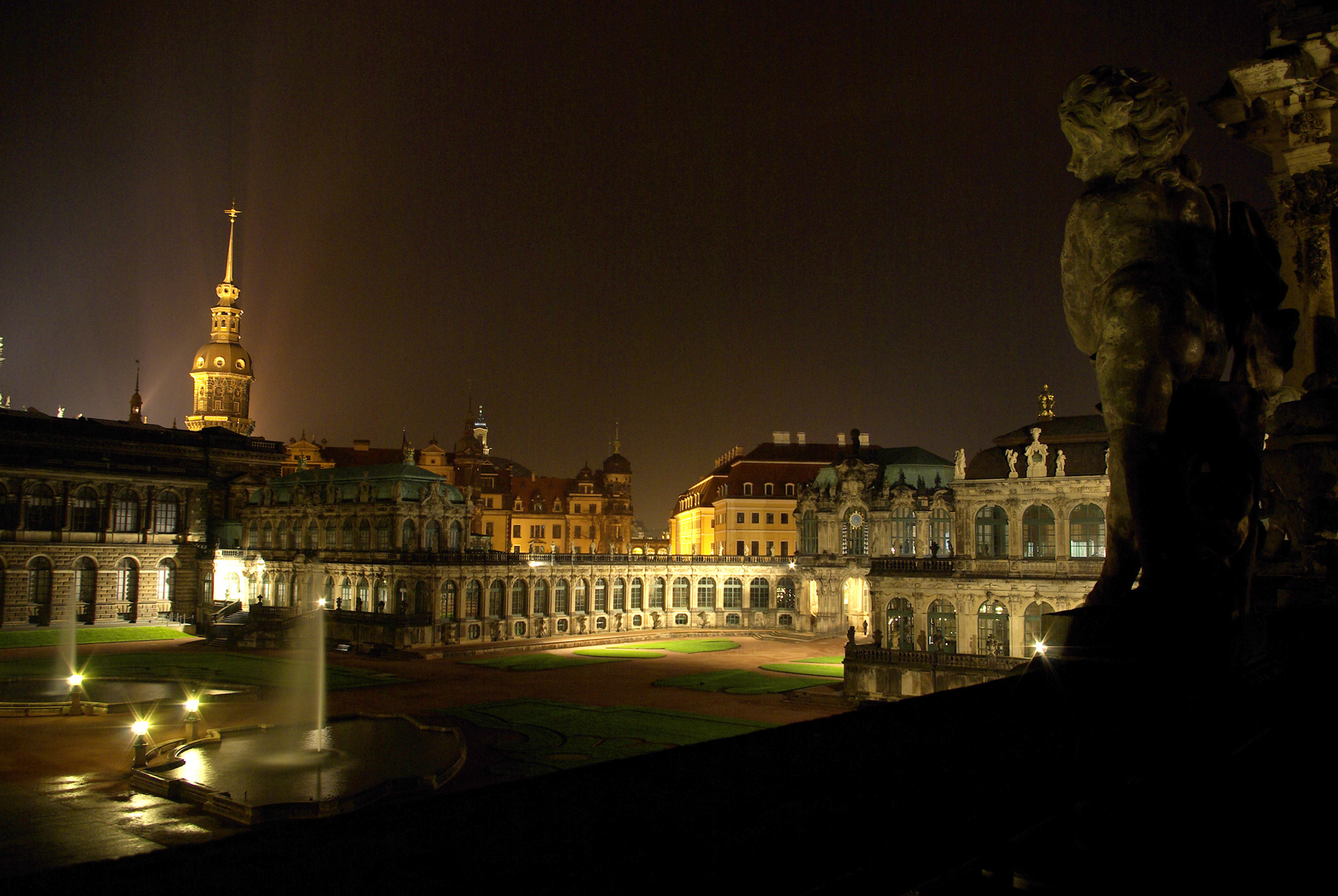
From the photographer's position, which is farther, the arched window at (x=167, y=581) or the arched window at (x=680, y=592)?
the arched window at (x=167, y=581)

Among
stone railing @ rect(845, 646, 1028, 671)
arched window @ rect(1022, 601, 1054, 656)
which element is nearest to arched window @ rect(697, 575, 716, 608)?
stone railing @ rect(845, 646, 1028, 671)

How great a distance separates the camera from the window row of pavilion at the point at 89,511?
68.6 metres

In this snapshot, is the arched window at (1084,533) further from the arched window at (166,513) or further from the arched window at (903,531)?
the arched window at (166,513)

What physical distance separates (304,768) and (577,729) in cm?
998

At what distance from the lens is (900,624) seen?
160ft

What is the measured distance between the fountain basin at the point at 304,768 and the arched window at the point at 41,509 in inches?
1872

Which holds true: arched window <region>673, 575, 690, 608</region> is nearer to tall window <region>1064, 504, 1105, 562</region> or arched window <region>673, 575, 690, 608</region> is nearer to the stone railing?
the stone railing

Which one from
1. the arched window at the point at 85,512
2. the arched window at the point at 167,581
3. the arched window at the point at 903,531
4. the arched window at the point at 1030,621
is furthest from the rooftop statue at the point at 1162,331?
the arched window at the point at 167,581

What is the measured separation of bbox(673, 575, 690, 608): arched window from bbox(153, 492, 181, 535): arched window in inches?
1557

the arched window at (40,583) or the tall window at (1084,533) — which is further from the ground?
the tall window at (1084,533)

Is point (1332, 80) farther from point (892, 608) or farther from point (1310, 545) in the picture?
point (892, 608)

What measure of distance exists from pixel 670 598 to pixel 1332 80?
203ft

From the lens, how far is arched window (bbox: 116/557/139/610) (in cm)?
7331

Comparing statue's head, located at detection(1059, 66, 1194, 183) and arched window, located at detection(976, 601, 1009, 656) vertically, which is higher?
statue's head, located at detection(1059, 66, 1194, 183)
